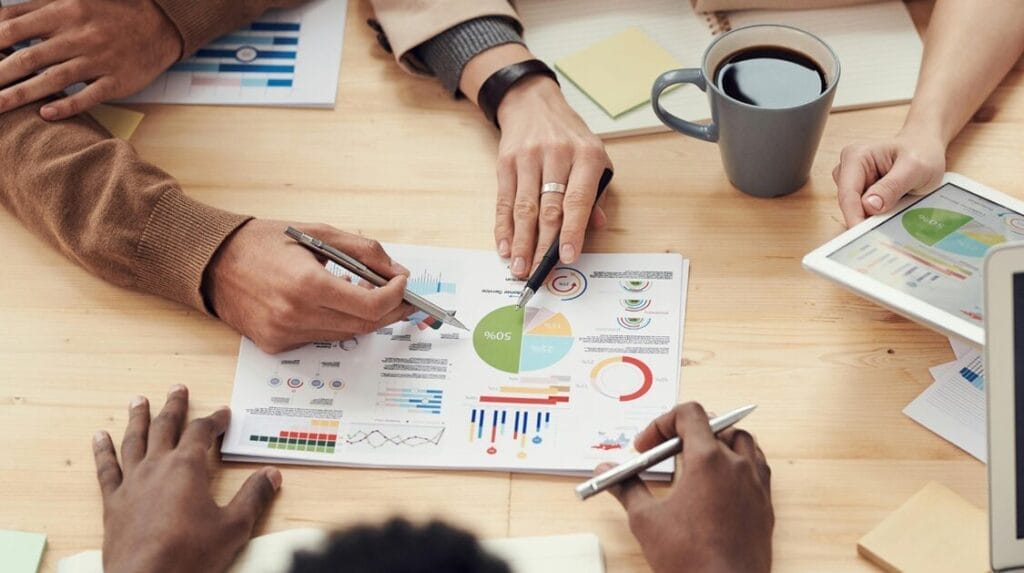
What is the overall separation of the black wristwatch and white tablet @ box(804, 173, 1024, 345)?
39 centimetres

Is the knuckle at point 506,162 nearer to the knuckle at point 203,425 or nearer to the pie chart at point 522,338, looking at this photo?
the pie chart at point 522,338

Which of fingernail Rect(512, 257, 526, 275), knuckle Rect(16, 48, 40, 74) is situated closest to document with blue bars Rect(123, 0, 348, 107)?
knuckle Rect(16, 48, 40, 74)

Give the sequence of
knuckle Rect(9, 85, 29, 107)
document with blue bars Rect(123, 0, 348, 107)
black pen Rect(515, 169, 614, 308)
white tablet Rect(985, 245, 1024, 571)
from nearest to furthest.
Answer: white tablet Rect(985, 245, 1024, 571), black pen Rect(515, 169, 614, 308), knuckle Rect(9, 85, 29, 107), document with blue bars Rect(123, 0, 348, 107)

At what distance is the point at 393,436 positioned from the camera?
0.93 metres

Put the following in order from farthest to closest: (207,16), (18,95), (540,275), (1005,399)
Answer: (207,16)
(18,95)
(540,275)
(1005,399)

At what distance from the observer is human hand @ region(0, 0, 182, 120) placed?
1.14 m

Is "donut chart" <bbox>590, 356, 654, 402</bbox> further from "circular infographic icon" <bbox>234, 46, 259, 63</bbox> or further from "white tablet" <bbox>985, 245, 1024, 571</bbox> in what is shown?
"circular infographic icon" <bbox>234, 46, 259, 63</bbox>

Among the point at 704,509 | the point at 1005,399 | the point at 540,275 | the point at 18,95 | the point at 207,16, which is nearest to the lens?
the point at 1005,399

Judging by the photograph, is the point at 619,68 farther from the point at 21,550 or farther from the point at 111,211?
the point at 21,550

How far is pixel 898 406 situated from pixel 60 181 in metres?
0.82

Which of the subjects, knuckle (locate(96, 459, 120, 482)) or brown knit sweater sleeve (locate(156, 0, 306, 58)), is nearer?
knuckle (locate(96, 459, 120, 482))

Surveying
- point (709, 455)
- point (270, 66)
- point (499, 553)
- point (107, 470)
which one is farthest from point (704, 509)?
point (270, 66)

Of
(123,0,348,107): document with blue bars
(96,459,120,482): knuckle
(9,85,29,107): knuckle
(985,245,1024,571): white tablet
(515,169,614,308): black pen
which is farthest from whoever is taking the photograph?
(123,0,348,107): document with blue bars

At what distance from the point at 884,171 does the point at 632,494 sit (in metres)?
0.42
